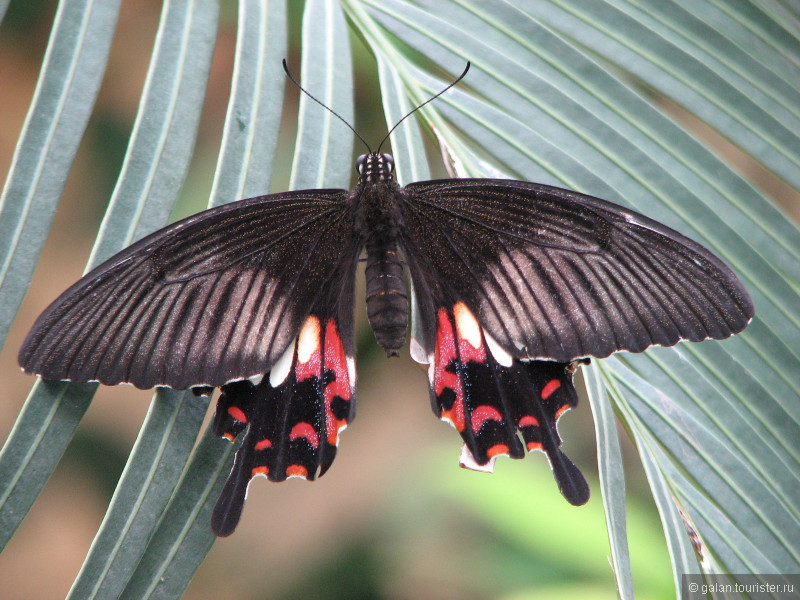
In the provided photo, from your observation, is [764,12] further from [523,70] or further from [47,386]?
[47,386]

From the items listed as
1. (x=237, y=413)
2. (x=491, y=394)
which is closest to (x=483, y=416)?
(x=491, y=394)

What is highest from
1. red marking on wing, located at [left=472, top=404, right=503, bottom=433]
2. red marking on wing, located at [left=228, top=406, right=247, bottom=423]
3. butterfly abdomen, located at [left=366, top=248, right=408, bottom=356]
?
butterfly abdomen, located at [left=366, top=248, right=408, bottom=356]

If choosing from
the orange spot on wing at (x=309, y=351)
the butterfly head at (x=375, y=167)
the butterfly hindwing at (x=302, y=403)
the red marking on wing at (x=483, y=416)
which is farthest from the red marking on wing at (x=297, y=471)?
the butterfly head at (x=375, y=167)

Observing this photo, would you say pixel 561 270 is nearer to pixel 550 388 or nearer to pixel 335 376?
pixel 550 388

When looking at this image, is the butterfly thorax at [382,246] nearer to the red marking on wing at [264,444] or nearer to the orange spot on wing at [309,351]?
the orange spot on wing at [309,351]

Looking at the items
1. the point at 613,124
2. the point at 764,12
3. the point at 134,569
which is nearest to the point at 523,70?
the point at 613,124

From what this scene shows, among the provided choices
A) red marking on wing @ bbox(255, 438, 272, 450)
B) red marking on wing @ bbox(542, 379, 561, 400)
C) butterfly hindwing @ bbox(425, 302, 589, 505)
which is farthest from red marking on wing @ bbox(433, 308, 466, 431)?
red marking on wing @ bbox(255, 438, 272, 450)

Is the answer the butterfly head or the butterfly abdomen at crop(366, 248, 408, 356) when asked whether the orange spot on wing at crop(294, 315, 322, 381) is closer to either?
the butterfly abdomen at crop(366, 248, 408, 356)
